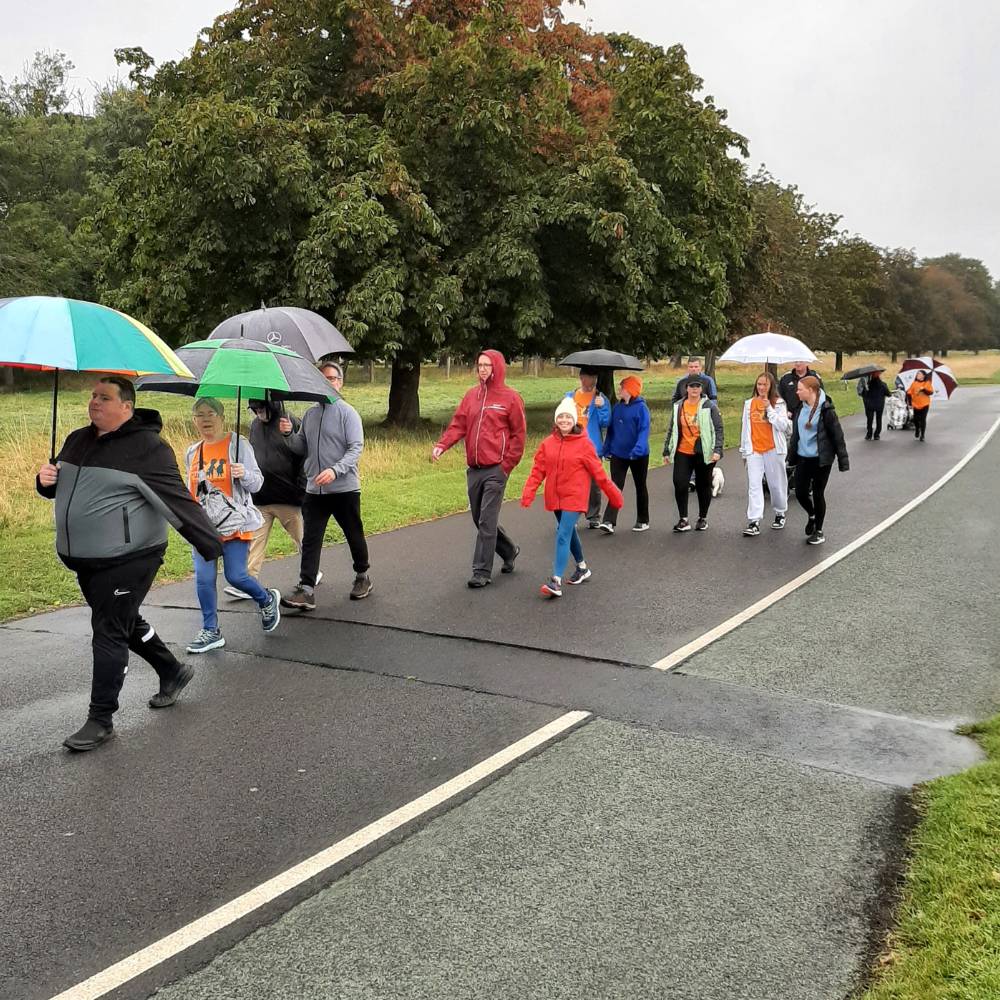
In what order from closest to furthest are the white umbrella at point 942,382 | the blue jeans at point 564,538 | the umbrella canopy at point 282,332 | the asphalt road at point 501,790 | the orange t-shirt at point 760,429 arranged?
the asphalt road at point 501,790 → the umbrella canopy at point 282,332 → the blue jeans at point 564,538 → the orange t-shirt at point 760,429 → the white umbrella at point 942,382

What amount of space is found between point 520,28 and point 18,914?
70.1 ft

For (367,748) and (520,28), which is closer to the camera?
(367,748)

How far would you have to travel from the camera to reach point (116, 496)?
5.12 m

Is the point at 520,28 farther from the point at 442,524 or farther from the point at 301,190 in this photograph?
the point at 442,524

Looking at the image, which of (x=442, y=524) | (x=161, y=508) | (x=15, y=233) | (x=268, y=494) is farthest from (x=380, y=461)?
(x=15, y=233)

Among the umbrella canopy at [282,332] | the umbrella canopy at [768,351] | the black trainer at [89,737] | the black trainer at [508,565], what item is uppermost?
the umbrella canopy at [768,351]

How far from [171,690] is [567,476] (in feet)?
13.1

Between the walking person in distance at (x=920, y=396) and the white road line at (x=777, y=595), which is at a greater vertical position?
the walking person in distance at (x=920, y=396)

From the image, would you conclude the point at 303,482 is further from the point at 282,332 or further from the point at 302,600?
the point at 282,332

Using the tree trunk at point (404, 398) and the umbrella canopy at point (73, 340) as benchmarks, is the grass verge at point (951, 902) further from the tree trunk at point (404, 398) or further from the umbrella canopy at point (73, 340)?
the tree trunk at point (404, 398)

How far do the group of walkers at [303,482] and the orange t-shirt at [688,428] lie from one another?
0.05 feet

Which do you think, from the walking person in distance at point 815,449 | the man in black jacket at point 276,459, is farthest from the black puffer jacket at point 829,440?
the man in black jacket at point 276,459

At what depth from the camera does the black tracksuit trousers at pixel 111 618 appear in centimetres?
514

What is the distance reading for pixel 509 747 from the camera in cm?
505
